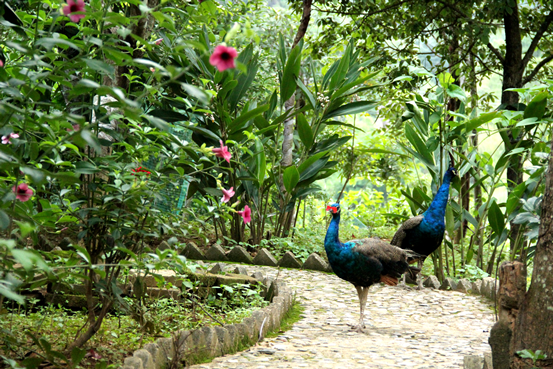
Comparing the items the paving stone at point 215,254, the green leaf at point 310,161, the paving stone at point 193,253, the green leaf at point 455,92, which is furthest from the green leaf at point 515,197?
the paving stone at point 193,253

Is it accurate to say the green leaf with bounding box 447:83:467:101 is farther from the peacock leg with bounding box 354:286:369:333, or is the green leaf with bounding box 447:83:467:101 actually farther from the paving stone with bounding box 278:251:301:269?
the paving stone with bounding box 278:251:301:269

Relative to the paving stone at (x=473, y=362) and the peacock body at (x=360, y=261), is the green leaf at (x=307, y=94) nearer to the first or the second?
the peacock body at (x=360, y=261)

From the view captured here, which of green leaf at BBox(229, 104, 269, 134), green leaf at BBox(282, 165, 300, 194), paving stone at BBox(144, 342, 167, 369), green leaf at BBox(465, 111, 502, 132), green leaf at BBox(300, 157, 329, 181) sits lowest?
paving stone at BBox(144, 342, 167, 369)

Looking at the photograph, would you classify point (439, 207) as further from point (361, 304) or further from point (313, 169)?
point (313, 169)

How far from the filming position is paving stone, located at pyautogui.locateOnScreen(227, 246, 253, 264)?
7.30 meters

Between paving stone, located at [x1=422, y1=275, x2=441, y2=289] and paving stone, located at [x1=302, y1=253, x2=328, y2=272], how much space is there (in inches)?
48.2

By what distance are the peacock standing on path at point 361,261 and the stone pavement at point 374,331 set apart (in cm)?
39

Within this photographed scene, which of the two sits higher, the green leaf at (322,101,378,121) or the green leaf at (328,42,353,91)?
the green leaf at (328,42,353,91)

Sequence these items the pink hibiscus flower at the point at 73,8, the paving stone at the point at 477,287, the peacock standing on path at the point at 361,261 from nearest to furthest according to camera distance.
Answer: the pink hibiscus flower at the point at 73,8
the peacock standing on path at the point at 361,261
the paving stone at the point at 477,287

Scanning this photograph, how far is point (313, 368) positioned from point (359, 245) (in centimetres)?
165

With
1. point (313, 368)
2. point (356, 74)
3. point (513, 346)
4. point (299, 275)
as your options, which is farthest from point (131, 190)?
point (356, 74)

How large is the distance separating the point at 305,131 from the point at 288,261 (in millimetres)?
1674

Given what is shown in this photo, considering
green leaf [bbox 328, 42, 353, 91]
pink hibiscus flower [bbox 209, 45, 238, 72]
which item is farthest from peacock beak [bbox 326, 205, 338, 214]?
pink hibiscus flower [bbox 209, 45, 238, 72]

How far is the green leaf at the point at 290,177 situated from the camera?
23.4ft
